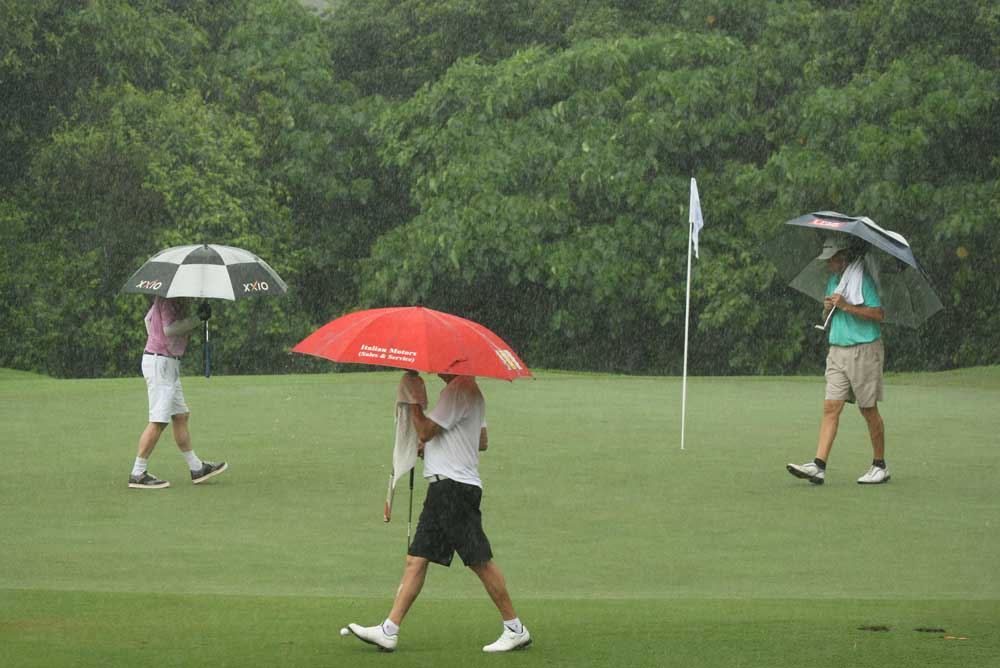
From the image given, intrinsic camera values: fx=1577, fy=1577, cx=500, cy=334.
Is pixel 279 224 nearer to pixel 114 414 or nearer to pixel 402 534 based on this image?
pixel 114 414

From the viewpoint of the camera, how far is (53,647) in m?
6.62

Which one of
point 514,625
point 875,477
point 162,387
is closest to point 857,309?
point 875,477

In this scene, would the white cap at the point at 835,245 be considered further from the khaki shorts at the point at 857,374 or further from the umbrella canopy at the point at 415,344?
the umbrella canopy at the point at 415,344

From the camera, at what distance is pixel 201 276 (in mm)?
12320

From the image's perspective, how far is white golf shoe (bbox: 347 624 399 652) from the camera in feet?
21.9

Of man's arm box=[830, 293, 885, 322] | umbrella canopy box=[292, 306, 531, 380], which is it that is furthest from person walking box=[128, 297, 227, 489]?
umbrella canopy box=[292, 306, 531, 380]

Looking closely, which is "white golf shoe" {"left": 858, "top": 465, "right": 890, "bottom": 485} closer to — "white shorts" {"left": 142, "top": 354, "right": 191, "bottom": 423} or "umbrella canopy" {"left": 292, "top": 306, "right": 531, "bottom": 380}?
"white shorts" {"left": 142, "top": 354, "right": 191, "bottom": 423}

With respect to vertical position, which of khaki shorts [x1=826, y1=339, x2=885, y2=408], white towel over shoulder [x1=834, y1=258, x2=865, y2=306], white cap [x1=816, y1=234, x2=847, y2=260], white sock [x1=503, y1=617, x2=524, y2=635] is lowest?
white sock [x1=503, y1=617, x2=524, y2=635]

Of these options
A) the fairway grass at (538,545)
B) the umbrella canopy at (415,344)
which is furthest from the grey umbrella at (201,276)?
the umbrella canopy at (415,344)

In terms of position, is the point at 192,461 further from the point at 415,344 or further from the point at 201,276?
the point at 415,344

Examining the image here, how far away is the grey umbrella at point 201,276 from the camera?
12.2 metres

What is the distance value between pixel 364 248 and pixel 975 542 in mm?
40041

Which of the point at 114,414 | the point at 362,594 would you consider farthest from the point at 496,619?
the point at 114,414

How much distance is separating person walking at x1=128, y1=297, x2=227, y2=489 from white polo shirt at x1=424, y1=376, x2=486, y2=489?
5.75m
